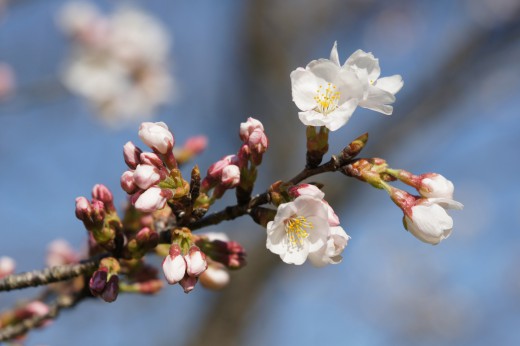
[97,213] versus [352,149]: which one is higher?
[352,149]

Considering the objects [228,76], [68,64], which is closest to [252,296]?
[68,64]

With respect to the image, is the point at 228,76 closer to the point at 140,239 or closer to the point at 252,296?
the point at 252,296

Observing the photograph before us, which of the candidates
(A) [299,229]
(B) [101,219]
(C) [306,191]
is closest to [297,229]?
(A) [299,229]

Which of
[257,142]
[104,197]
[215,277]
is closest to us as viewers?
[257,142]

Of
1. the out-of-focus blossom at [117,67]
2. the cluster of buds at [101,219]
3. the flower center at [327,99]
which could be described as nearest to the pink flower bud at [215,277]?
the cluster of buds at [101,219]

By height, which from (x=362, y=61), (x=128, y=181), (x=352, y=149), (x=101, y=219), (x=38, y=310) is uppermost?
(x=362, y=61)

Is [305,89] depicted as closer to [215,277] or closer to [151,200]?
[151,200]

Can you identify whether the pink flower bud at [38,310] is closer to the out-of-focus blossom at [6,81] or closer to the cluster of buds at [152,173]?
the cluster of buds at [152,173]
